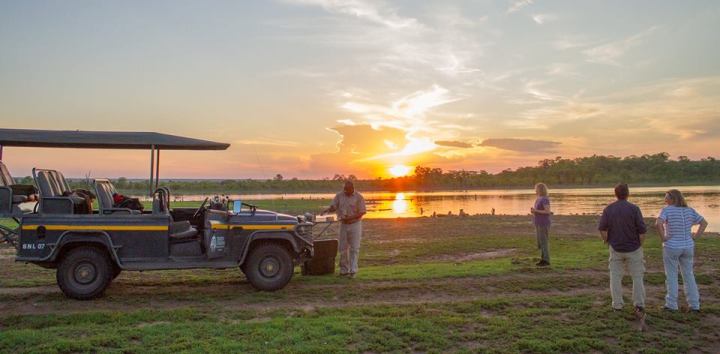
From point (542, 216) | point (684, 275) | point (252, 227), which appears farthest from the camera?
point (542, 216)

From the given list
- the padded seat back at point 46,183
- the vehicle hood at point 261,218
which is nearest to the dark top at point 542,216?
the vehicle hood at point 261,218

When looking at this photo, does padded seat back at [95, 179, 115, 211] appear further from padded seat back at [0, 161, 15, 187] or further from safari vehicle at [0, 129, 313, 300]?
padded seat back at [0, 161, 15, 187]

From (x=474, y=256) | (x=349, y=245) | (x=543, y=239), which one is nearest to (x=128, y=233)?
(x=349, y=245)

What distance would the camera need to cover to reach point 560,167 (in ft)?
423

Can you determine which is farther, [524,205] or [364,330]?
[524,205]

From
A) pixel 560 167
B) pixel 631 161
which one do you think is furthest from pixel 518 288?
pixel 631 161

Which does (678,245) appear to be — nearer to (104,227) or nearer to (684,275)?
(684,275)

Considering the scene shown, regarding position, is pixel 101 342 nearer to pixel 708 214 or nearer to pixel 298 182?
pixel 708 214

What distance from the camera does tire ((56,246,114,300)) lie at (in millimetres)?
9117

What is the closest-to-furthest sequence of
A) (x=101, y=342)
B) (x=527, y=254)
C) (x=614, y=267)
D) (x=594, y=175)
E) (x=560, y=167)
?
(x=101, y=342) < (x=614, y=267) < (x=527, y=254) < (x=594, y=175) < (x=560, y=167)

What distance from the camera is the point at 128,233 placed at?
30.6 feet

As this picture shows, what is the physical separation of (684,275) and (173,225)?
8.71 metres

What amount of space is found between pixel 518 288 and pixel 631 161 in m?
137

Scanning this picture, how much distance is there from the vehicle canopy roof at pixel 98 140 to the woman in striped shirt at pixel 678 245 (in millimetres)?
7889
